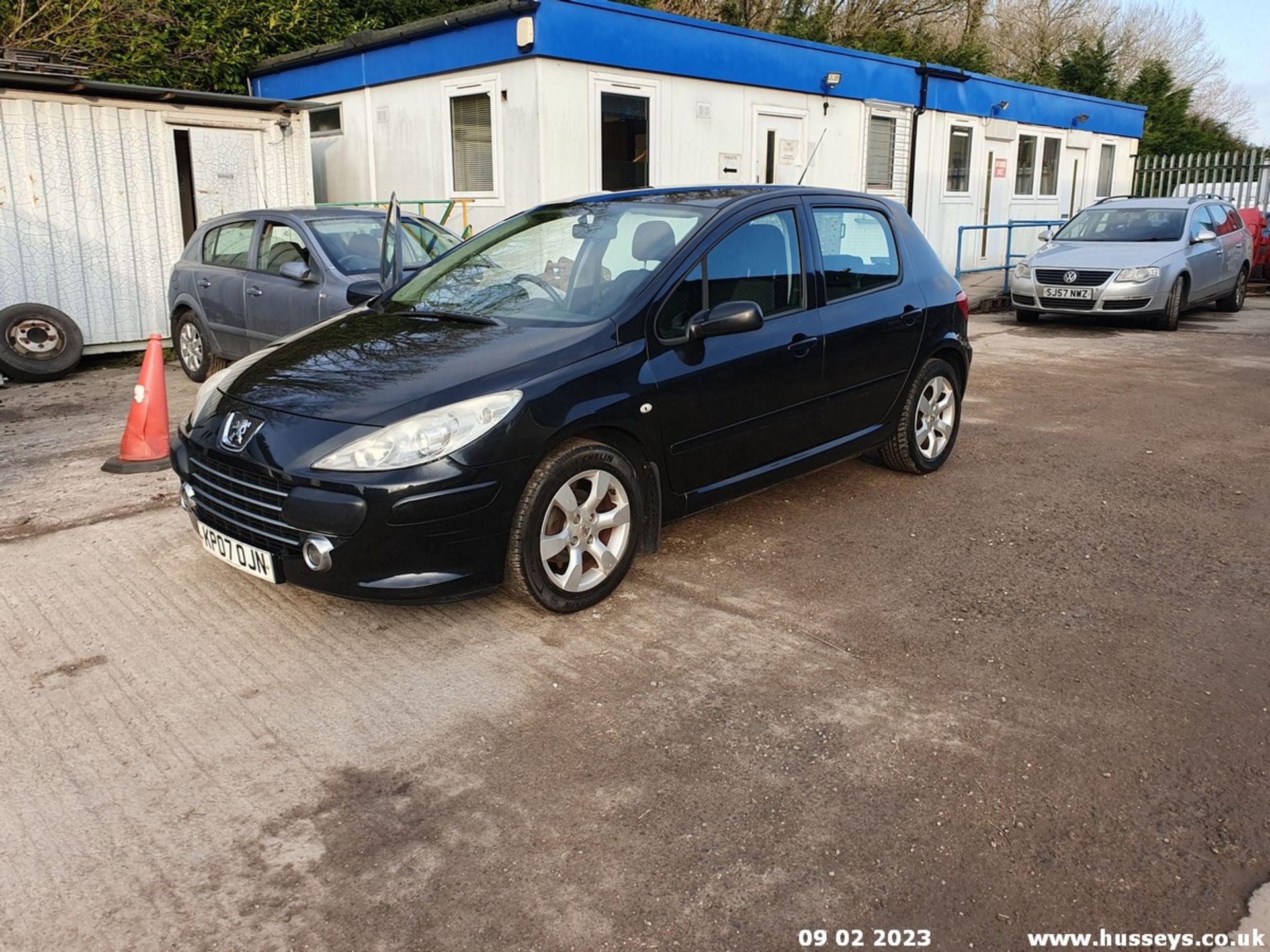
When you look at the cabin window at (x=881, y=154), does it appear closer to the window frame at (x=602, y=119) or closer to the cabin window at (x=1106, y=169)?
the window frame at (x=602, y=119)

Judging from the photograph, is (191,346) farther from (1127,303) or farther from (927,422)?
(1127,303)

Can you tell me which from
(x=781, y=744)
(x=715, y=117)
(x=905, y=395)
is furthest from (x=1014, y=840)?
(x=715, y=117)

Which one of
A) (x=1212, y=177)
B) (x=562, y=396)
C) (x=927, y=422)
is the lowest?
(x=927, y=422)

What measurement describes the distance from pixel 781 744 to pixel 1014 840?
75 centimetres

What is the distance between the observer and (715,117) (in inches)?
523

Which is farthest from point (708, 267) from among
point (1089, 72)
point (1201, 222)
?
point (1089, 72)

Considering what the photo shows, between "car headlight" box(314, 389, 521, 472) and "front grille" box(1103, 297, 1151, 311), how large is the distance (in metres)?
11.1

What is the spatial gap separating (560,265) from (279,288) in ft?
14.4

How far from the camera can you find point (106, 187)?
10750mm

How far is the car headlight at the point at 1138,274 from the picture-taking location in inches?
495

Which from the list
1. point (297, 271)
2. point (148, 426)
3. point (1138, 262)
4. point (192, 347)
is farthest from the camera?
point (1138, 262)

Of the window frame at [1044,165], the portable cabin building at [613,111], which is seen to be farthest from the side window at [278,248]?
the window frame at [1044,165]

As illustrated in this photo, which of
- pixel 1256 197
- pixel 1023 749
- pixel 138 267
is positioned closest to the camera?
pixel 1023 749

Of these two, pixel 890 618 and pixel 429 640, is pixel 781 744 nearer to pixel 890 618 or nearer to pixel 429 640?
pixel 890 618
